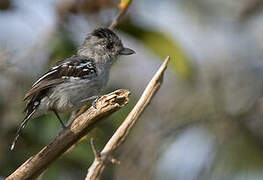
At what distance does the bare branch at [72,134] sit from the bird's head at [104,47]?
1.74 metres

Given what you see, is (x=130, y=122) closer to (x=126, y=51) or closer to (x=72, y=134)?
(x=72, y=134)

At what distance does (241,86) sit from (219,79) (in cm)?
69

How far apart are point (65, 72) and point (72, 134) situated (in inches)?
50.9

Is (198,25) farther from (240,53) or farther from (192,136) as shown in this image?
(192,136)

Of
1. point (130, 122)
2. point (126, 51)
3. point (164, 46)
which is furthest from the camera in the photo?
point (126, 51)

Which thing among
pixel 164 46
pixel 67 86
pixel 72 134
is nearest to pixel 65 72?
pixel 67 86

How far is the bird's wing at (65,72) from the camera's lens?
4.90 m

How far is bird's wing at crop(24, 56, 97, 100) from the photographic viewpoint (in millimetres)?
4904

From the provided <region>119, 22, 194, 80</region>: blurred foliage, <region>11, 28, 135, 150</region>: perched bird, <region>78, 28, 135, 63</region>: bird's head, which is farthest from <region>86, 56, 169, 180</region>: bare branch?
<region>78, 28, 135, 63</region>: bird's head

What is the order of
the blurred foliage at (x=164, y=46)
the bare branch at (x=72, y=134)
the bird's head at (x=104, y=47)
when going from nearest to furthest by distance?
the bare branch at (x=72, y=134) → the blurred foliage at (x=164, y=46) → the bird's head at (x=104, y=47)

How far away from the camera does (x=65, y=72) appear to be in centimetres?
512

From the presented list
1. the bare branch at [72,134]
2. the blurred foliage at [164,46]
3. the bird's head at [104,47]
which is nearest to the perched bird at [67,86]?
the bird's head at [104,47]

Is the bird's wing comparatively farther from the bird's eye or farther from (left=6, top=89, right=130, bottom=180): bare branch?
(left=6, top=89, right=130, bottom=180): bare branch

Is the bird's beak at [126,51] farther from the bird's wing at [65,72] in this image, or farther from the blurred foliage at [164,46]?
the bird's wing at [65,72]
